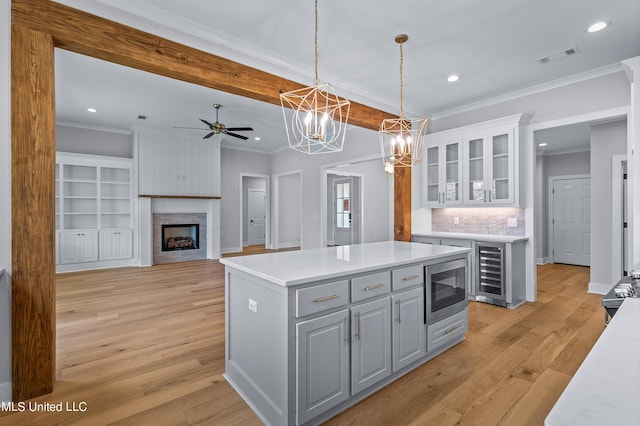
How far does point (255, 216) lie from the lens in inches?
403

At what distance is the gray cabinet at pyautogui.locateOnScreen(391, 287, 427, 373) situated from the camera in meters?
2.29

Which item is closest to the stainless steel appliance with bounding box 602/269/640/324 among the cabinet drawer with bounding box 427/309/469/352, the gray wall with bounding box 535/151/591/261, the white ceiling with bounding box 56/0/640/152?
the cabinet drawer with bounding box 427/309/469/352

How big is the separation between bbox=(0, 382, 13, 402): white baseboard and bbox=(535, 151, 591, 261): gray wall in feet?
27.1

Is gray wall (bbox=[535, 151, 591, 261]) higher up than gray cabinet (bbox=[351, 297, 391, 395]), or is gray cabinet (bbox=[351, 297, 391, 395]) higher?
gray wall (bbox=[535, 151, 591, 261])

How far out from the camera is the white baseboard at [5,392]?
2029 mm

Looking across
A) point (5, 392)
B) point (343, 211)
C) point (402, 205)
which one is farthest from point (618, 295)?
point (343, 211)

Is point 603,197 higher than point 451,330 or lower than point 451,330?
higher

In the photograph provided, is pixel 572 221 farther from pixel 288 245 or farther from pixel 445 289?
pixel 288 245

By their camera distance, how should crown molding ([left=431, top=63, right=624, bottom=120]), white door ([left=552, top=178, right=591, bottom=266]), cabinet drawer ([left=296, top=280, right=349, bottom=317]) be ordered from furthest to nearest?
white door ([left=552, top=178, right=591, bottom=266]) → crown molding ([left=431, top=63, right=624, bottom=120]) → cabinet drawer ([left=296, top=280, right=349, bottom=317])

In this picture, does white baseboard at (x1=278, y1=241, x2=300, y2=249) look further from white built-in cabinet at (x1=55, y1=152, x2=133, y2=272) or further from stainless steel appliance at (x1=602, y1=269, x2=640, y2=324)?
stainless steel appliance at (x1=602, y1=269, x2=640, y2=324)

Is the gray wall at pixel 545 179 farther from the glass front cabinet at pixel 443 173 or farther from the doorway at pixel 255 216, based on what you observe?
the doorway at pixel 255 216

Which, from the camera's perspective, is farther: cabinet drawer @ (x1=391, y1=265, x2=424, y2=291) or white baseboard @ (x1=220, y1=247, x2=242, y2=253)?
Answer: white baseboard @ (x1=220, y1=247, x2=242, y2=253)

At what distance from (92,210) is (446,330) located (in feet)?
22.9

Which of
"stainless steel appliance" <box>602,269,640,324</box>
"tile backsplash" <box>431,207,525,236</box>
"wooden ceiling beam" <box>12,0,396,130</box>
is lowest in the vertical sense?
"stainless steel appliance" <box>602,269,640,324</box>
